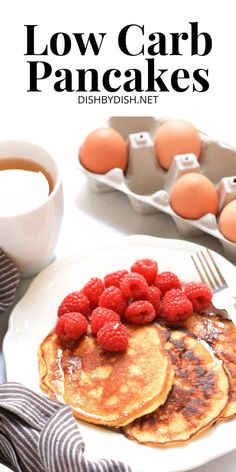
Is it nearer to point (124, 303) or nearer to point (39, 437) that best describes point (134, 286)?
point (124, 303)

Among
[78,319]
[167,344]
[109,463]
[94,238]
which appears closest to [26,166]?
[94,238]

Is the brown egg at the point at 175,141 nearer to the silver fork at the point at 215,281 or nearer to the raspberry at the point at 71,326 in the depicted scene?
the silver fork at the point at 215,281

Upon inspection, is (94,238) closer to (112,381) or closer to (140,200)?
(140,200)

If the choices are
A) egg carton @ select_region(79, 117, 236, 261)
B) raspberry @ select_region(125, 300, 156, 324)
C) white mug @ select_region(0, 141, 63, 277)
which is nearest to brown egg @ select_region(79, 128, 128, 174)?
egg carton @ select_region(79, 117, 236, 261)

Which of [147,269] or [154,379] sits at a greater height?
[147,269]

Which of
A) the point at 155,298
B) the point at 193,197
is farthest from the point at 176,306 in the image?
the point at 193,197

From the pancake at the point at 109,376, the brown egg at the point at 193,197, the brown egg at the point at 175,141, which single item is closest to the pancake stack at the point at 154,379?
the pancake at the point at 109,376
